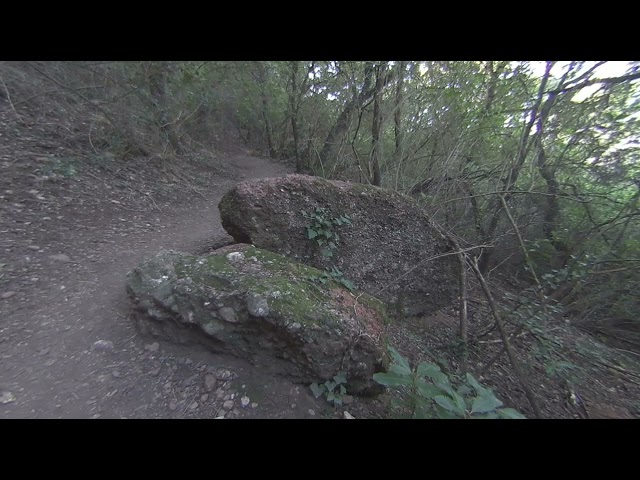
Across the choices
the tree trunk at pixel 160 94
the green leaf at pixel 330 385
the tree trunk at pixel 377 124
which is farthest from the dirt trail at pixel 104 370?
the tree trunk at pixel 160 94

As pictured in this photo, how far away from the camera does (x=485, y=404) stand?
4.39 feet

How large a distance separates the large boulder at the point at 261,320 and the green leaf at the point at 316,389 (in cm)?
4

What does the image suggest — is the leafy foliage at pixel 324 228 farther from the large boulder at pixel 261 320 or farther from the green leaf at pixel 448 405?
the green leaf at pixel 448 405

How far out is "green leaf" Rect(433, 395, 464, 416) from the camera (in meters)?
1.34

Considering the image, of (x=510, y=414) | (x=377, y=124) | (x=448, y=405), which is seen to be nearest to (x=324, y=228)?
(x=448, y=405)

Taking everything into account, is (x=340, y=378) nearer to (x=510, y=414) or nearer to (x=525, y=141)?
(x=510, y=414)

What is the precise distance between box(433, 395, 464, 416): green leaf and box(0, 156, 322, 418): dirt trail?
0.94 metres

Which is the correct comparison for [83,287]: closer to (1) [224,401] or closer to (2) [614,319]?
(1) [224,401]

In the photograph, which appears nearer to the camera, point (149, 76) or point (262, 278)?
point (262, 278)

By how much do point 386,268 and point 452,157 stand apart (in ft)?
10.2

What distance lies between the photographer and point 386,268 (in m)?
3.62

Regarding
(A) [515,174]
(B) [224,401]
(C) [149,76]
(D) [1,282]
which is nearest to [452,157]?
(A) [515,174]

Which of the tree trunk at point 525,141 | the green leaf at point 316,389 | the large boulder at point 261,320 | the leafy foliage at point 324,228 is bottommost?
the green leaf at point 316,389

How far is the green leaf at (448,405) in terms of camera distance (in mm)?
1340
